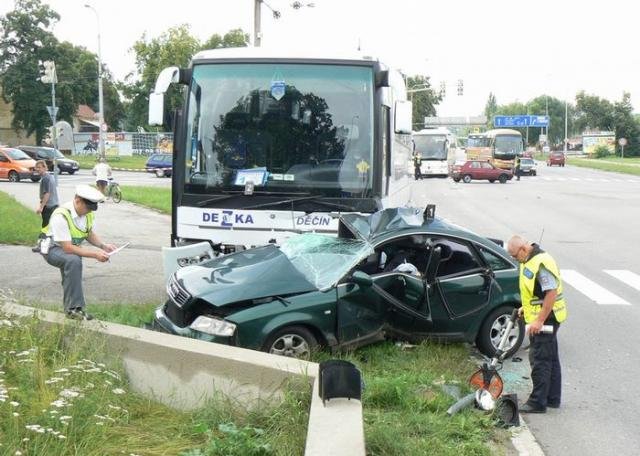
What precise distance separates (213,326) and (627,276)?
9031mm

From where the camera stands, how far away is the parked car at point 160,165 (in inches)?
1823

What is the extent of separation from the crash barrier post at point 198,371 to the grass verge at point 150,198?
54.5 feet

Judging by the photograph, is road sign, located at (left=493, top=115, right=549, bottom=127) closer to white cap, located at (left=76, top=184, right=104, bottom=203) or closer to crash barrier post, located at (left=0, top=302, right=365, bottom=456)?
white cap, located at (left=76, top=184, right=104, bottom=203)

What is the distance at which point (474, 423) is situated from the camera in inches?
209

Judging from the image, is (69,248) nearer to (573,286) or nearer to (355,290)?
(355,290)

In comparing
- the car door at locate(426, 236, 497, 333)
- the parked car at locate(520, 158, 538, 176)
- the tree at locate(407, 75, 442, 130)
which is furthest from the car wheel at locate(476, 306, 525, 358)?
the tree at locate(407, 75, 442, 130)

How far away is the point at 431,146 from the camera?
5109 centimetres

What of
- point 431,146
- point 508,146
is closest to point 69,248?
point 431,146

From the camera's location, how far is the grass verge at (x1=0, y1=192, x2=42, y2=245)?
557 inches

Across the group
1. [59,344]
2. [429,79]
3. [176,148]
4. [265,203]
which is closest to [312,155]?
[265,203]

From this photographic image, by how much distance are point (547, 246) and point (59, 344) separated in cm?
1304

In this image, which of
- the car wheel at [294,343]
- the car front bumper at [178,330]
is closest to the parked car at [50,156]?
the car front bumper at [178,330]

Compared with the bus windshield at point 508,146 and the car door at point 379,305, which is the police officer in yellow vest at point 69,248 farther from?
the bus windshield at point 508,146

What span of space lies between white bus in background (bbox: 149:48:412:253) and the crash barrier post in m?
3.30
